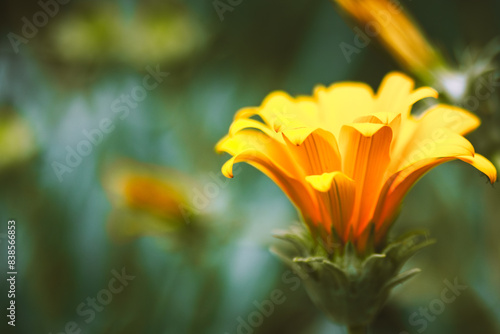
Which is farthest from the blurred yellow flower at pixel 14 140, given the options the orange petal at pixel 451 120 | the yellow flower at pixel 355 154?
the orange petal at pixel 451 120

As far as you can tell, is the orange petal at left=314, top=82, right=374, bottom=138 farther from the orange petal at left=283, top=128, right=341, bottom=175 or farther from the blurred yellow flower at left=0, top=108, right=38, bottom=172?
the blurred yellow flower at left=0, top=108, right=38, bottom=172

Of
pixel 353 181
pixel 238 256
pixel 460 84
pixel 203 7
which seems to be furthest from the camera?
pixel 203 7

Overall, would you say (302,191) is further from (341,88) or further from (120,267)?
(120,267)

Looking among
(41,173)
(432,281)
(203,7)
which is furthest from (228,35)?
(432,281)

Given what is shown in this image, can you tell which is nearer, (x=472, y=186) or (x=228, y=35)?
(x=472, y=186)

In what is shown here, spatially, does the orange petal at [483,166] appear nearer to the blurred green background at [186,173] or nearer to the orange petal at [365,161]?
the orange petal at [365,161]

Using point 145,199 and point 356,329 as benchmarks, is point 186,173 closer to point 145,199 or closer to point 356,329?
point 145,199
